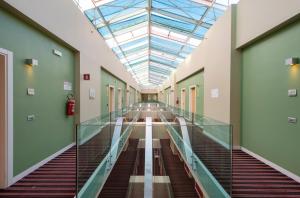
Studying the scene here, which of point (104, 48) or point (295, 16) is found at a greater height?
point (104, 48)

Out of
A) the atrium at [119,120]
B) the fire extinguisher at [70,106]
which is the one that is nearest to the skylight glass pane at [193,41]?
the atrium at [119,120]

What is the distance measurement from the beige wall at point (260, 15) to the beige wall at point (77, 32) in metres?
4.46

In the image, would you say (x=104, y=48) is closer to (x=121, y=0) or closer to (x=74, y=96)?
(x=121, y=0)

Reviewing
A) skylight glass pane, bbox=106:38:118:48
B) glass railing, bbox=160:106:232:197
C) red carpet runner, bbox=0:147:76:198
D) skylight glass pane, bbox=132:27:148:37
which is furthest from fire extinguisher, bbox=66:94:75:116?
skylight glass pane, bbox=132:27:148:37

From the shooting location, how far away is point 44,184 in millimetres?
3828

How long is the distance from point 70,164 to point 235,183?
329cm

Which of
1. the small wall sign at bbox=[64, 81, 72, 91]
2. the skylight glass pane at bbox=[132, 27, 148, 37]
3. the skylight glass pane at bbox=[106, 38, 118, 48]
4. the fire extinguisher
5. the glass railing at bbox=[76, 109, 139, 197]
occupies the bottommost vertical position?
the glass railing at bbox=[76, 109, 139, 197]

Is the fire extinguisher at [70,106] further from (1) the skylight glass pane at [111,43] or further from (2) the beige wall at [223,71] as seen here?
(1) the skylight glass pane at [111,43]

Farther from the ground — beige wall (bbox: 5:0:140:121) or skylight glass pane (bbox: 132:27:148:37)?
skylight glass pane (bbox: 132:27:148:37)

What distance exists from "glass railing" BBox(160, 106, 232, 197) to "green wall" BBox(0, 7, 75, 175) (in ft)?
11.1

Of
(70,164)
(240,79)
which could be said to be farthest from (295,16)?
(70,164)

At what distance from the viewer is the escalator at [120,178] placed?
773 cm

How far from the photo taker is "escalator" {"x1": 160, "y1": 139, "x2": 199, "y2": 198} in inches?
334

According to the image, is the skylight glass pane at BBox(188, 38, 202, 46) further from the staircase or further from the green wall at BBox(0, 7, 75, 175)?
the staircase
